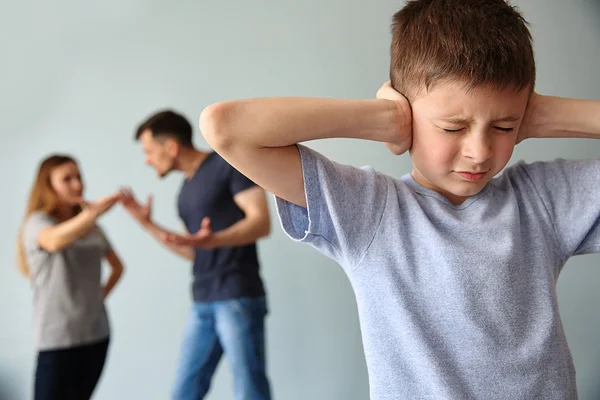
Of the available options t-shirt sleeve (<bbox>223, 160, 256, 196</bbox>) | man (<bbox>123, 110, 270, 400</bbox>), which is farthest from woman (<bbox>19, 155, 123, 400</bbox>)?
t-shirt sleeve (<bbox>223, 160, 256, 196</bbox>)

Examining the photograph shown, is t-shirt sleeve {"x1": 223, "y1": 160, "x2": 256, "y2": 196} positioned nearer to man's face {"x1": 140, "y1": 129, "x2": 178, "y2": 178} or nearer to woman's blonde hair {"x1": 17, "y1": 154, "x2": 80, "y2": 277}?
man's face {"x1": 140, "y1": 129, "x2": 178, "y2": 178}

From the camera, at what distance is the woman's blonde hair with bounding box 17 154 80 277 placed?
198 cm

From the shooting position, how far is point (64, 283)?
190 cm

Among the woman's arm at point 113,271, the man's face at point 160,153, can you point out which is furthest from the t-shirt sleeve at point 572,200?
the woman's arm at point 113,271

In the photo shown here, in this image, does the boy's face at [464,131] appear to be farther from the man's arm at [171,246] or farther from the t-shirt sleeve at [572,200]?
the man's arm at [171,246]

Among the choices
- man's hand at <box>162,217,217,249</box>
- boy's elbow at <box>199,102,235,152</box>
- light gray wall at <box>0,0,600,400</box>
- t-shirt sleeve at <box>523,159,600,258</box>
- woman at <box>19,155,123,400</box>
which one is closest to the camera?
boy's elbow at <box>199,102,235,152</box>

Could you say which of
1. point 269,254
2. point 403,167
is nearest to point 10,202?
point 269,254

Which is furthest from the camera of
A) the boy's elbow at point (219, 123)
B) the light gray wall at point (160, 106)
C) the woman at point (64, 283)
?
the light gray wall at point (160, 106)

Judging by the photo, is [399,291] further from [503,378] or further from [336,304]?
[336,304]

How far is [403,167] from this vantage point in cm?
201

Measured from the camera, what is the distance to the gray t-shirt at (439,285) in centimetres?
71

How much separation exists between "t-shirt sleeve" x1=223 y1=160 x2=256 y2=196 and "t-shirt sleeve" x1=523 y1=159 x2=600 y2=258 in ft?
3.49

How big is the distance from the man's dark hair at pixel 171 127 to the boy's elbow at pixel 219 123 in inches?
51.9

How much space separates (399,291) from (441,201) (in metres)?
0.14
